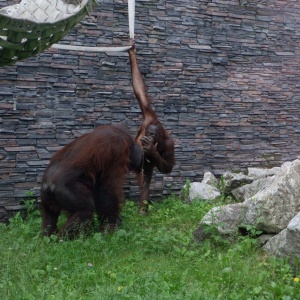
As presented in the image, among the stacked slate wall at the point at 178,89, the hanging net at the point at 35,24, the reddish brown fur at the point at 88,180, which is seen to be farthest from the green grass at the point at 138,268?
the hanging net at the point at 35,24

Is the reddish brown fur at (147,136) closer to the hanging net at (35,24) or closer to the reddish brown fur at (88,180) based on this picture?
the reddish brown fur at (88,180)

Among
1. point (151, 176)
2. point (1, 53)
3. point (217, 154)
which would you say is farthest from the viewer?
point (217, 154)

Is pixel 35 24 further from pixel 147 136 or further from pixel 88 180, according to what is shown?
pixel 147 136

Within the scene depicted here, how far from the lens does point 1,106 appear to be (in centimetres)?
663

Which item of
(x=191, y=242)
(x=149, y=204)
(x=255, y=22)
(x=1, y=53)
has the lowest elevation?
(x=149, y=204)

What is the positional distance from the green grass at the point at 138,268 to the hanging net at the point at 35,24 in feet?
5.35

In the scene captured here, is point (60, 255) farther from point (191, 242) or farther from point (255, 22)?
point (255, 22)

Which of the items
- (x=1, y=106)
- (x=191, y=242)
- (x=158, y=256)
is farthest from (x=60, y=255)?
(x=1, y=106)

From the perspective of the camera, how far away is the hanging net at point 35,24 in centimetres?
295

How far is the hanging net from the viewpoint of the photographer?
2.95 metres

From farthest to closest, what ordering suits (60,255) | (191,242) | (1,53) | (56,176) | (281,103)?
(281,103), (56,176), (191,242), (60,255), (1,53)

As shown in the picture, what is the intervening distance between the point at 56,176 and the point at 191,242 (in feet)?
4.90

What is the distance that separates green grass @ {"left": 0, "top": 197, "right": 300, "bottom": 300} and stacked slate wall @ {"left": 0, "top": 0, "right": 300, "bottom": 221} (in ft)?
4.93

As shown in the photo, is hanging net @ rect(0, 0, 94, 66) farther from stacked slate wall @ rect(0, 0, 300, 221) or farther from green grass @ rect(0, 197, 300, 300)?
stacked slate wall @ rect(0, 0, 300, 221)
